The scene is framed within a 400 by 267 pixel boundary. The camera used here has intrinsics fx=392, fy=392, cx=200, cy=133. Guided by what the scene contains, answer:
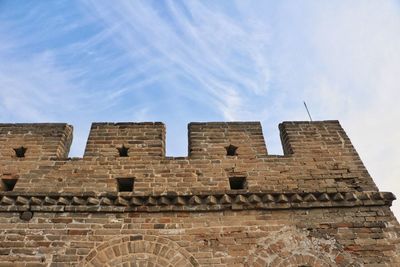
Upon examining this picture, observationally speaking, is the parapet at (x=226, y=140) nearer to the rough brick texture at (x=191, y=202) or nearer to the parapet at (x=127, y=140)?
the rough brick texture at (x=191, y=202)

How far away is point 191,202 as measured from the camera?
19.4 feet

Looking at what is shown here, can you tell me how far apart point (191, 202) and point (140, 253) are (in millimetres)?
Result: 1074

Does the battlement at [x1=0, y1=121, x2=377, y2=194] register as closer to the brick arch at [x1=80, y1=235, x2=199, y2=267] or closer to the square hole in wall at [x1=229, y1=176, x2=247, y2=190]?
the square hole in wall at [x1=229, y1=176, x2=247, y2=190]

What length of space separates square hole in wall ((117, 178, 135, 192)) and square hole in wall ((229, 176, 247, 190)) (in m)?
1.61

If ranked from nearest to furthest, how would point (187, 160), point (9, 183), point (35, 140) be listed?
point (9, 183)
point (187, 160)
point (35, 140)

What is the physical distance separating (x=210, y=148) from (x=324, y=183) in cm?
199

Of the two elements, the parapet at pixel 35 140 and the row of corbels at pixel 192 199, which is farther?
the parapet at pixel 35 140

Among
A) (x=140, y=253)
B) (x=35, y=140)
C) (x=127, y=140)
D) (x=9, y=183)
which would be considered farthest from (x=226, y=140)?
(x=9, y=183)

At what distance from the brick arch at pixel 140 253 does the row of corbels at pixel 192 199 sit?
61 cm

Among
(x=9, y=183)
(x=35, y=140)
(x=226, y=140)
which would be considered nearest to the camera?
(x=9, y=183)

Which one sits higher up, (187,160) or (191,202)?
(187,160)

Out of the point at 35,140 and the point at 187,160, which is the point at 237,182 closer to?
the point at 187,160

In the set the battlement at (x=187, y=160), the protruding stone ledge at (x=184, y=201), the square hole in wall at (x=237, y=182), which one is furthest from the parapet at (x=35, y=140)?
the square hole in wall at (x=237, y=182)

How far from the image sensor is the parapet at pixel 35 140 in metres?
6.72
